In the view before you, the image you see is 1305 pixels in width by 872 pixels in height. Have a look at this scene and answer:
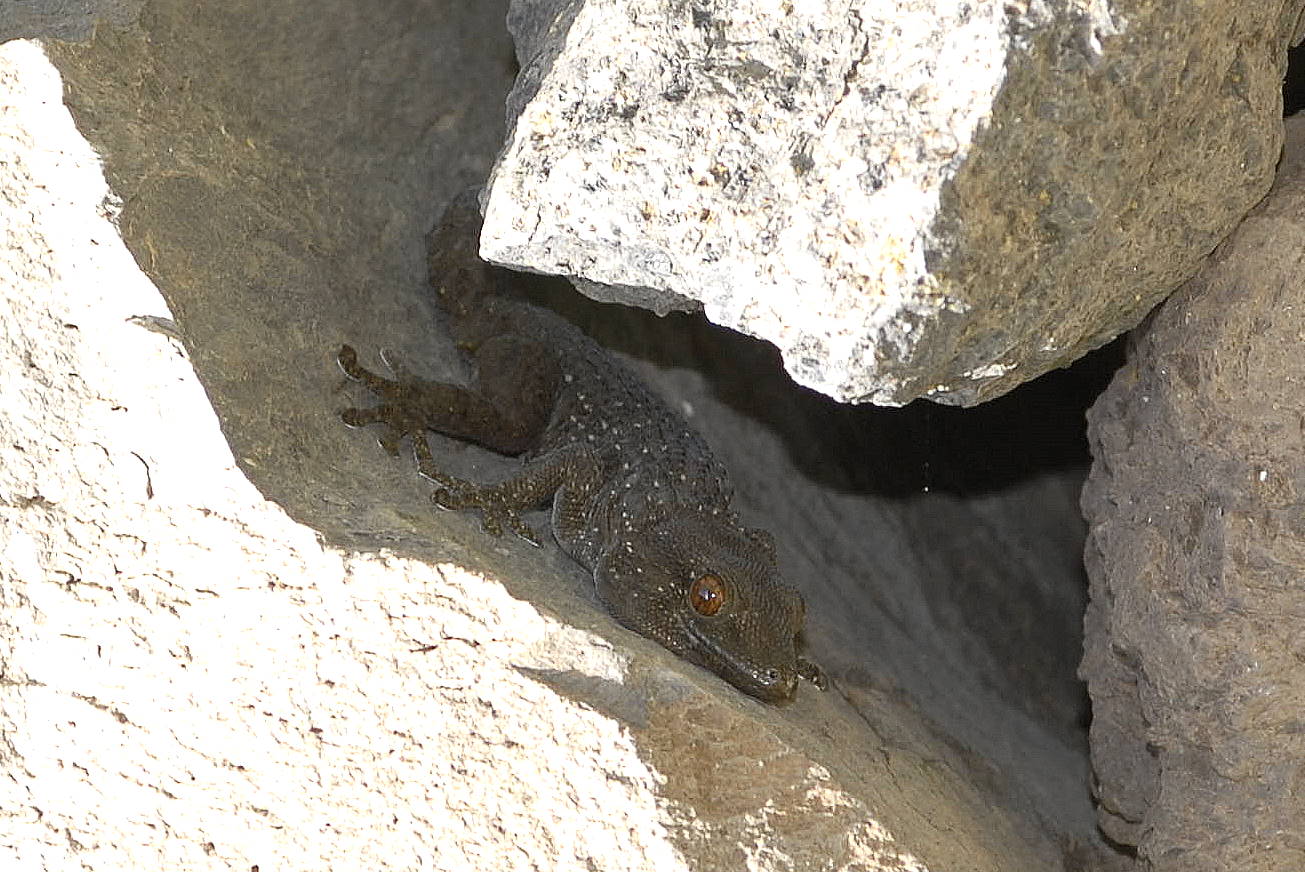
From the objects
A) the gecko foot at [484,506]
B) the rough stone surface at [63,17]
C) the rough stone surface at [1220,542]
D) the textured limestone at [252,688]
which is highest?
the rough stone surface at [1220,542]

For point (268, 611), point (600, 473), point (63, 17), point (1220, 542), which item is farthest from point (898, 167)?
point (63, 17)

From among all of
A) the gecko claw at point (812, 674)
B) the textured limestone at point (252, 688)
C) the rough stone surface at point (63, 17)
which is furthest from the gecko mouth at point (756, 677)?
the rough stone surface at point (63, 17)

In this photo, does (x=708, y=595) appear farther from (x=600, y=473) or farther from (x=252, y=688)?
(x=252, y=688)

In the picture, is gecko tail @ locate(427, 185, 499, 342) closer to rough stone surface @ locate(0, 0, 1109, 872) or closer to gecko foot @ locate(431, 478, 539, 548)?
rough stone surface @ locate(0, 0, 1109, 872)

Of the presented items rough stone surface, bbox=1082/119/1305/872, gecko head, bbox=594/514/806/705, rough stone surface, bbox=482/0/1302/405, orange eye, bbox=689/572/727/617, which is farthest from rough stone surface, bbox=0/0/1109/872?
rough stone surface, bbox=482/0/1302/405

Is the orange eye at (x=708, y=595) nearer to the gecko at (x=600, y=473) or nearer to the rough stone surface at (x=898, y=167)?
the gecko at (x=600, y=473)

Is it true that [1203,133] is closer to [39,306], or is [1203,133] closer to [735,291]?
[735,291]
